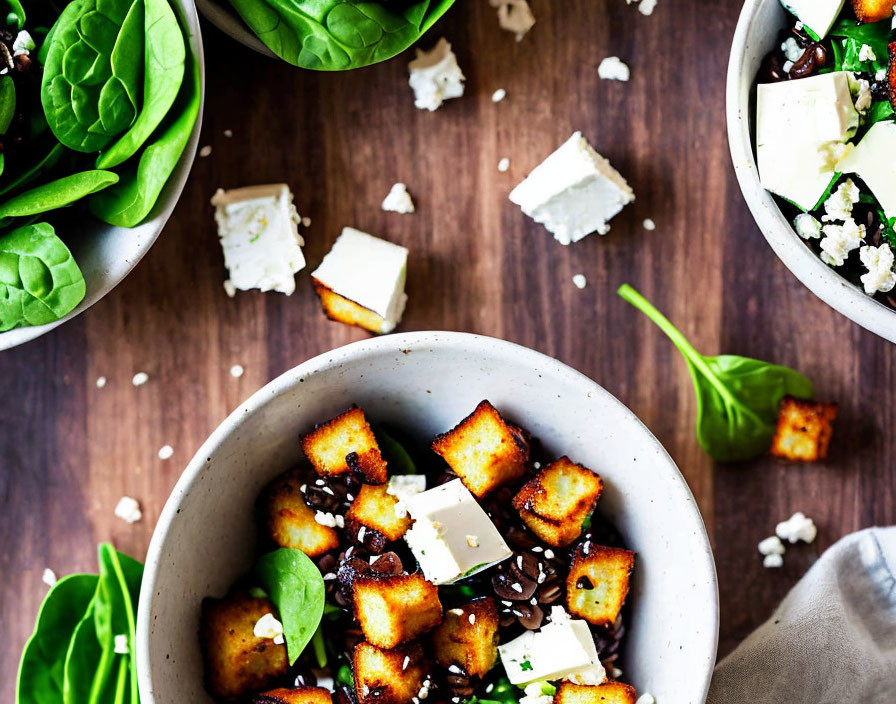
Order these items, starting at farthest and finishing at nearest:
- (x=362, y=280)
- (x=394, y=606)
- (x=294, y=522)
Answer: (x=362, y=280) → (x=294, y=522) → (x=394, y=606)

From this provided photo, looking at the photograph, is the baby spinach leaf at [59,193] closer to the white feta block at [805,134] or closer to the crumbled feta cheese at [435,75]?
the crumbled feta cheese at [435,75]

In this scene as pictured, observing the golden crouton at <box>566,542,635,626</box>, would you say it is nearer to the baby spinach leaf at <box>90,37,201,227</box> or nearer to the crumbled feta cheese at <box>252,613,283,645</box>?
the crumbled feta cheese at <box>252,613,283,645</box>

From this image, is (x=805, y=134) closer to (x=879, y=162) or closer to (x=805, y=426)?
(x=879, y=162)

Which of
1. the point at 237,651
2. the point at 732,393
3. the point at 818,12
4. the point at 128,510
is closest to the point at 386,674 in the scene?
the point at 237,651

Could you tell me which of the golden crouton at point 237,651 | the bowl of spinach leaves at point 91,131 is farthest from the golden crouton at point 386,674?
the bowl of spinach leaves at point 91,131

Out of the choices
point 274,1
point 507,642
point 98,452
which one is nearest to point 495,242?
point 274,1

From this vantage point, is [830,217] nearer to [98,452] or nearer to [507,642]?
[507,642]
